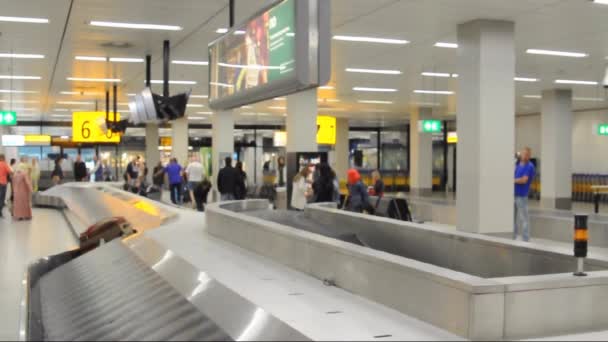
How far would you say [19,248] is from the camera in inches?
457

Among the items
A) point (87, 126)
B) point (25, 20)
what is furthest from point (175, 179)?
point (25, 20)

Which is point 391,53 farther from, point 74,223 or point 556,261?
point 556,261

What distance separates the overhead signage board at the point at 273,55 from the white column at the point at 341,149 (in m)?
27.5

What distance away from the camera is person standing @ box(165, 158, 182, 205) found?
68.7ft

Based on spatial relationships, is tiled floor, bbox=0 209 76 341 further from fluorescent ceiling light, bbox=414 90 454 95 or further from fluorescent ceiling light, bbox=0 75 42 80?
fluorescent ceiling light, bbox=414 90 454 95

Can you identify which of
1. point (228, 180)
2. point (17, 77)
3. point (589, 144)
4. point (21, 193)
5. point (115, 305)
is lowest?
point (115, 305)

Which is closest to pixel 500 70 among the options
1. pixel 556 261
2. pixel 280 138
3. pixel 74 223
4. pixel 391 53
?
pixel 391 53

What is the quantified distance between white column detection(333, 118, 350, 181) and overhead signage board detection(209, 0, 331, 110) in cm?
2746

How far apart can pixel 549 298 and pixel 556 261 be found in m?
1.38

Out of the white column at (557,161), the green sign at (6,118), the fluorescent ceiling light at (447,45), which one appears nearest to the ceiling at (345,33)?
the fluorescent ceiling light at (447,45)

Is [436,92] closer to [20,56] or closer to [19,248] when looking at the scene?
[20,56]

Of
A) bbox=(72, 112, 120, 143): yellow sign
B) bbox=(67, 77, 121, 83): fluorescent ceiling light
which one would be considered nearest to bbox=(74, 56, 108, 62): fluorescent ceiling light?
bbox=(67, 77, 121, 83): fluorescent ceiling light

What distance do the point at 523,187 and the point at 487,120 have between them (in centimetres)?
137

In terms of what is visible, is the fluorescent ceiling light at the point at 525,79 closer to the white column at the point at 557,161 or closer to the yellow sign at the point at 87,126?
the white column at the point at 557,161
